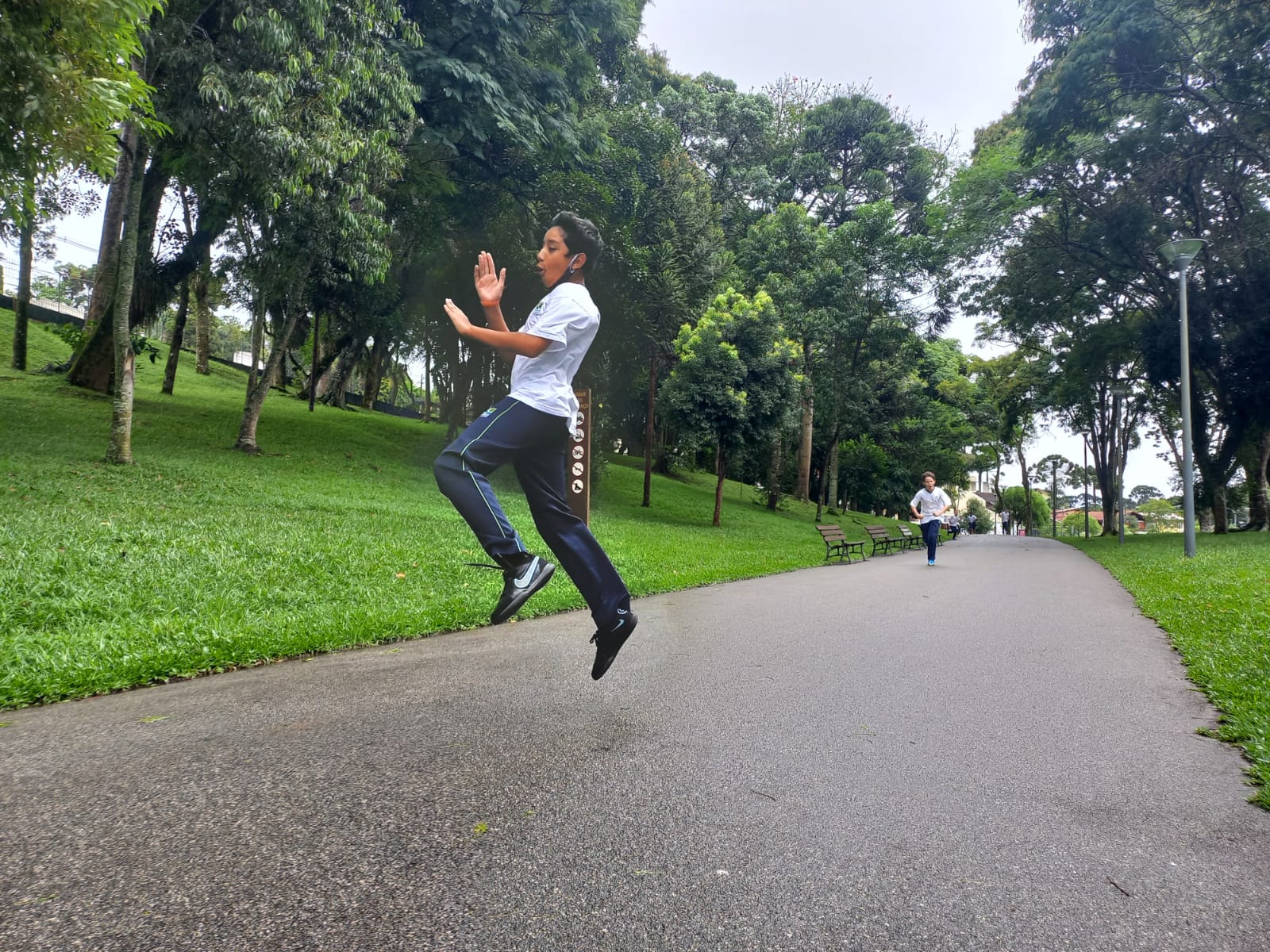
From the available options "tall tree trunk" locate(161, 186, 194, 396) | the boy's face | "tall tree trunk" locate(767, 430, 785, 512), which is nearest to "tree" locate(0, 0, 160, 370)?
the boy's face

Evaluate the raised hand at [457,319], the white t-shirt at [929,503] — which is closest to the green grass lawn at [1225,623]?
the white t-shirt at [929,503]

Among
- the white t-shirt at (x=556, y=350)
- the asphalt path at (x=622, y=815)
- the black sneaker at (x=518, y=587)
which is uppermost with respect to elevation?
the white t-shirt at (x=556, y=350)

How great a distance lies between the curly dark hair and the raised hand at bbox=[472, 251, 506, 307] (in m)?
0.34

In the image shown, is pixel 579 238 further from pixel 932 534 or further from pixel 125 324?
pixel 932 534

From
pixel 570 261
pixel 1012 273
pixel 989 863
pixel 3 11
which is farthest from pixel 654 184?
pixel 989 863

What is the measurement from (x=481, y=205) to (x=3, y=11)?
507 inches

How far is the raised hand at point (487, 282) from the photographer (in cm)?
333

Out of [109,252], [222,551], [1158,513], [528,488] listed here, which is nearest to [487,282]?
[528,488]

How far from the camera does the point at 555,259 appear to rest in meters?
3.46

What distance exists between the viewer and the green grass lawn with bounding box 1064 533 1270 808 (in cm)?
417

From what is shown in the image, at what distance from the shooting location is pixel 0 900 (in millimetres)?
2031

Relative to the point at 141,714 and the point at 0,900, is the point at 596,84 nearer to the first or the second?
the point at 141,714

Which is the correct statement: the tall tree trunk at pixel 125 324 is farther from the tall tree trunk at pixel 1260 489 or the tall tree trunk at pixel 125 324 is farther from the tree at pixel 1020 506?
A: the tree at pixel 1020 506

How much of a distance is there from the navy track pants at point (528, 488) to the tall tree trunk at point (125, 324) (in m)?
12.3
